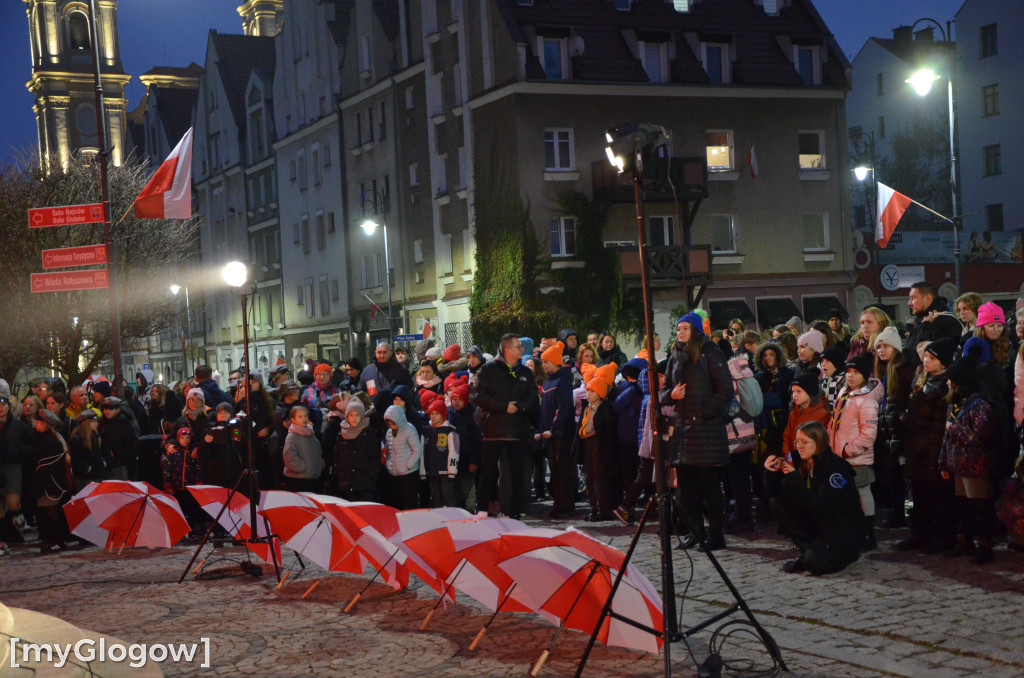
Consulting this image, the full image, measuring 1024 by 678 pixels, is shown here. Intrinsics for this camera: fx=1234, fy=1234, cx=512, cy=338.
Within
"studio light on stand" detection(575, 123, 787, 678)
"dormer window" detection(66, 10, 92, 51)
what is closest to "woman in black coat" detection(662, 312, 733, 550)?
"studio light on stand" detection(575, 123, 787, 678)

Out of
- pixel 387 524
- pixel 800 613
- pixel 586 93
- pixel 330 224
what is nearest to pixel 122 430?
pixel 387 524

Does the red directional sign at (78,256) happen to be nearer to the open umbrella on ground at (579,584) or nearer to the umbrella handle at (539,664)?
the open umbrella on ground at (579,584)

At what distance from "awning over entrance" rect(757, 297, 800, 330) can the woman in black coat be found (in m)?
33.1

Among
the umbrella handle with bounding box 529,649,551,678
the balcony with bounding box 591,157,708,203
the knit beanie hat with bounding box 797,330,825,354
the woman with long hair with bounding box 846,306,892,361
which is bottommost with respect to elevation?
the umbrella handle with bounding box 529,649,551,678

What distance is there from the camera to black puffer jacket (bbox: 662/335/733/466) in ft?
35.6

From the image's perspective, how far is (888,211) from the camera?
25.3 metres

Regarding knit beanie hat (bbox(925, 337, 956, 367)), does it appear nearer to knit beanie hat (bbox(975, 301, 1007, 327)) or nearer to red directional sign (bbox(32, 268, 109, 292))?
knit beanie hat (bbox(975, 301, 1007, 327))

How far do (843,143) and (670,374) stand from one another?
120 feet

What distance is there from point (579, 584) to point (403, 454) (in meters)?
6.61

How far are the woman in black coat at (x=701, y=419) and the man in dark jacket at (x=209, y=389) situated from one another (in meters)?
8.04

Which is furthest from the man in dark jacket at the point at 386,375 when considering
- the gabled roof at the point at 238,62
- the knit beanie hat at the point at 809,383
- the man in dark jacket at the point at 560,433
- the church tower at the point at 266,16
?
the church tower at the point at 266,16

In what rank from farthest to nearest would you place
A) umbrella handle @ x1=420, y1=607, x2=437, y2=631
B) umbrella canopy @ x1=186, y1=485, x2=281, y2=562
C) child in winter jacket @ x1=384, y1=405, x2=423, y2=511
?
1. child in winter jacket @ x1=384, y1=405, x2=423, y2=511
2. umbrella canopy @ x1=186, y1=485, x2=281, y2=562
3. umbrella handle @ x1=420, y1=607, x2=437, y2=631

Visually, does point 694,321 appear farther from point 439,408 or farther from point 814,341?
point 439,408

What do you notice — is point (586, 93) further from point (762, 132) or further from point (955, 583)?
point (955, 583)
